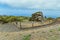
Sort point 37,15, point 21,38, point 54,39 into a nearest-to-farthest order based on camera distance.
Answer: point 54,39, point 21,38, point 37,15

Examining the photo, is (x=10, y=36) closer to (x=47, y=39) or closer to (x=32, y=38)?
(x=32, y=38)

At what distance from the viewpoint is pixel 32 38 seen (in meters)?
20.9

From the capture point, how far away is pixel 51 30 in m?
22.4

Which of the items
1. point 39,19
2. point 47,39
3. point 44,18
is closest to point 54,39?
point 47,39

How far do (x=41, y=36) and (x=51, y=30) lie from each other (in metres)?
1.78

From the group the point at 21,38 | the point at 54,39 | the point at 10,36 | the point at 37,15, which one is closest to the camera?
Result: the point at 54,39

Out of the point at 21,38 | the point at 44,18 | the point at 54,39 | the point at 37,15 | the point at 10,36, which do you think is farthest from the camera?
the point at 44,18

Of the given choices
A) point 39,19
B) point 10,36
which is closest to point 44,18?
point 39,19

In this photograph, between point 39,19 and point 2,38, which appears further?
point 39,19

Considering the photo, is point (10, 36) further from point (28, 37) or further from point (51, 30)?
point (51, 30)

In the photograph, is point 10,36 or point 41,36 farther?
point 10,36

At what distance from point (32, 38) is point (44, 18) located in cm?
2993

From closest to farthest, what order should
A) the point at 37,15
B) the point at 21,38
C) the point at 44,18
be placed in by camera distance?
1. the point at 21,38
2. the point at 37,15
3. the point at 44,18

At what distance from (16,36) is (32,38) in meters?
2.57
